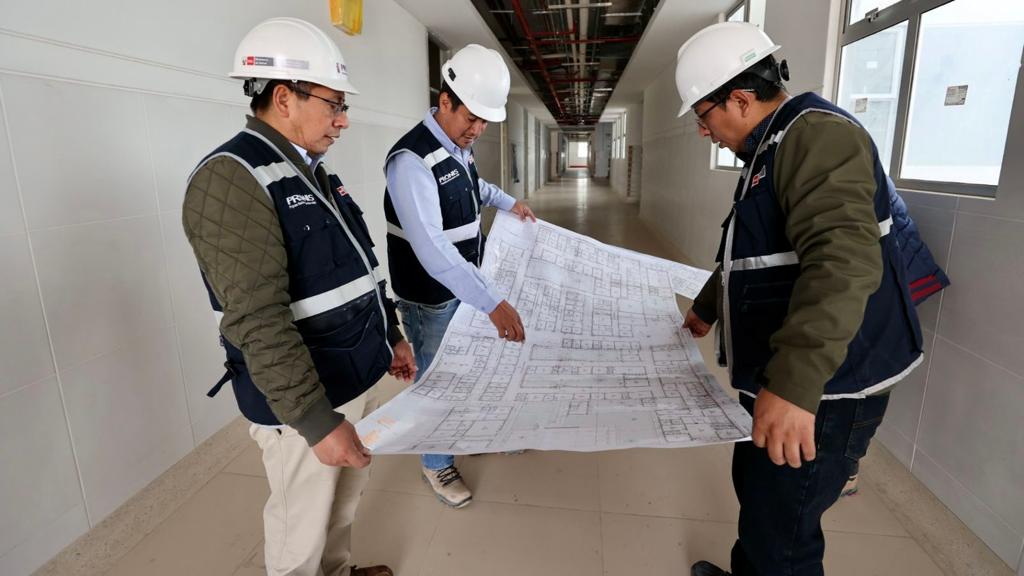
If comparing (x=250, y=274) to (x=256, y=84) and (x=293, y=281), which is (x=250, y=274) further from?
(x=256, y=84)

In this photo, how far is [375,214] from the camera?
4328mm

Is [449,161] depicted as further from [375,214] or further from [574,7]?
[574,7]

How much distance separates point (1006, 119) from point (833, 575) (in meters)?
1.52

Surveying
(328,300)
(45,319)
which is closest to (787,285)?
(328,300)

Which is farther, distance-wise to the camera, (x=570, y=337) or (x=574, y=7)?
(x=574, y=7)

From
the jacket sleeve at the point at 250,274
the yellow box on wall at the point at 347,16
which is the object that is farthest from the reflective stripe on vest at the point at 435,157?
the yellow box on wall at the point at 347,16

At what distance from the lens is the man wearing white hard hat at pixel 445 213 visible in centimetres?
154

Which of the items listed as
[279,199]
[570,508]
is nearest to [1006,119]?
[570,508]

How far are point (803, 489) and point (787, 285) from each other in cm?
42

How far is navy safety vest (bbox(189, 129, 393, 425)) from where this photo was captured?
3.39 ft

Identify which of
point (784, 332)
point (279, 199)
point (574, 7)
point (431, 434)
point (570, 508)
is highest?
point (574, 7)

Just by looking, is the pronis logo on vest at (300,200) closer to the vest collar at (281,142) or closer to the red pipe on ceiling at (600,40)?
the vest collar at (281,142)

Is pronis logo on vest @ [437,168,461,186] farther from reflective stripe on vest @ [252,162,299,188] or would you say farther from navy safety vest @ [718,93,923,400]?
navy safety vest @ [718,93,923,400]

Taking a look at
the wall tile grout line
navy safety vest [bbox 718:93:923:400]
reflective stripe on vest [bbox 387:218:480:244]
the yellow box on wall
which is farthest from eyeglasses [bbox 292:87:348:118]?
the yellow box on wall
